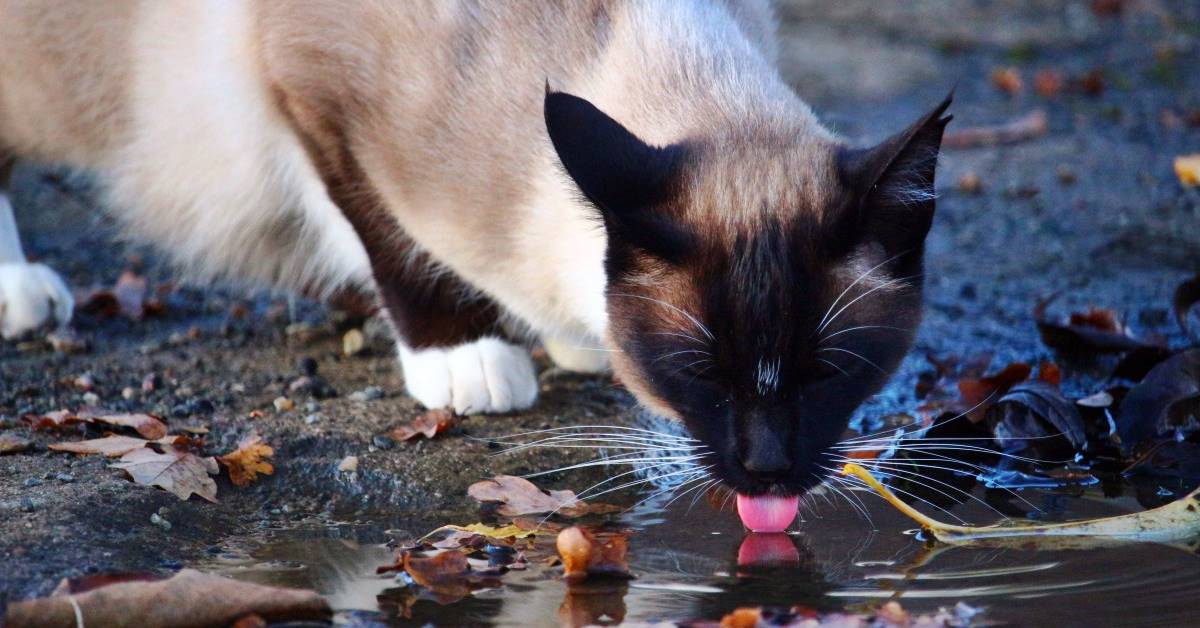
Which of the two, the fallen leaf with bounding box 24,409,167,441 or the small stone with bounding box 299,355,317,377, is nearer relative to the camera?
the fallen leaf with bounding box 24,409,167,441

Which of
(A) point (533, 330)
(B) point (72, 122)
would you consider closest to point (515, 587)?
(A) point (533, 330)


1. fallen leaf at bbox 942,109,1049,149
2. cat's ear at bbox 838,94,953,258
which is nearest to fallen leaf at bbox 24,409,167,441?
cat's ear at bbox 838,94,953,258

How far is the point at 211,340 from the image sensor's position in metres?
4.29

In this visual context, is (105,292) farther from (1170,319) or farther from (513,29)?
(1170,319)

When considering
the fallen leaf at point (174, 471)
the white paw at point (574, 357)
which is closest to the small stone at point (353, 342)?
the white paw at point (574, 357)

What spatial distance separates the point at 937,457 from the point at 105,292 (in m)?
2.89

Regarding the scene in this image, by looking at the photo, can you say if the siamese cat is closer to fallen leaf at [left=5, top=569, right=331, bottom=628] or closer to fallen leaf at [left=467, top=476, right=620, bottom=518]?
fallen leaf at [left=467, top=476, right=620, bottom=518]

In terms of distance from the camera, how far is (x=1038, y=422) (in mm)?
3285

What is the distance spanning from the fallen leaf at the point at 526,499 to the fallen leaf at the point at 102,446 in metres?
0.75

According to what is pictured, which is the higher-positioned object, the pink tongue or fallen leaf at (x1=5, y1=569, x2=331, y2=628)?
the pink tongue

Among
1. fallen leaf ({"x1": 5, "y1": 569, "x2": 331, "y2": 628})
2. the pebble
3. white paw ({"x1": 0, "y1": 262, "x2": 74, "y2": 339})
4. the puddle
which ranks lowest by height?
fallen leaf ({"x1": 5, "y1": 569, "x2": 331, "y2": 628})

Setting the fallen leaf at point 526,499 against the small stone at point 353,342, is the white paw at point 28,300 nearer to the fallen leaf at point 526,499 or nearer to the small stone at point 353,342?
the small stone at point 353,342

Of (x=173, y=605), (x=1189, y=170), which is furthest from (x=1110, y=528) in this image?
(x=1189, y=170)

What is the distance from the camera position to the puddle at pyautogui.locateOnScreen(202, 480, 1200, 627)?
7.66ft
